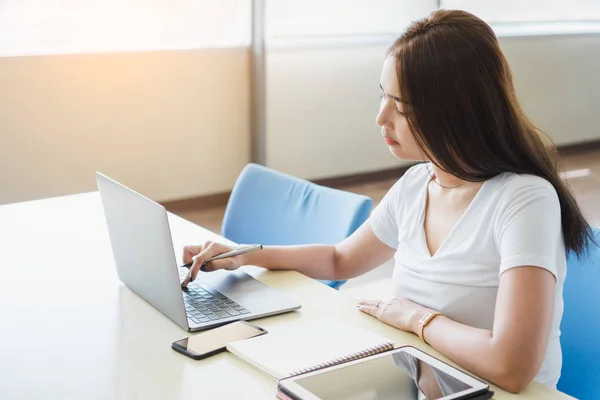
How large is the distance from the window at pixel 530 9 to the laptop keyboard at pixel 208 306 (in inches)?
174

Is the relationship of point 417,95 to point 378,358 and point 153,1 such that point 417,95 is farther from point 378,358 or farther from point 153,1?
point 153,1

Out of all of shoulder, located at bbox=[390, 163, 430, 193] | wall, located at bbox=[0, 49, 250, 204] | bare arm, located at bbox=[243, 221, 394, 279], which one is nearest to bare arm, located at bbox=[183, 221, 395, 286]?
bare arm, located at bbox=[243, 221, 394, 279]

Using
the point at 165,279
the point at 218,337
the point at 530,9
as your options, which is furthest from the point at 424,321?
the point at 530,9

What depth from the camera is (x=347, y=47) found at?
5.08 m

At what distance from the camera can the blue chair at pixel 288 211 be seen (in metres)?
2.01

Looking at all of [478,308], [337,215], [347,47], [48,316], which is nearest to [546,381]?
[478,308]

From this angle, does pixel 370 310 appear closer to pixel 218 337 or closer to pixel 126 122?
pixel 218 337

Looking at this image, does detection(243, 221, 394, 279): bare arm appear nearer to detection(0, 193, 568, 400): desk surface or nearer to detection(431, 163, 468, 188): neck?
detection(0, 193, 568, 400): desk surface

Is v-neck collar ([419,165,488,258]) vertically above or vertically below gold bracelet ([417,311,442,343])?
above

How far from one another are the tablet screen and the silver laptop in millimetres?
313

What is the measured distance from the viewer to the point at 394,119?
1.50 meters

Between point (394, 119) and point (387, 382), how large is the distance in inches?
20.5

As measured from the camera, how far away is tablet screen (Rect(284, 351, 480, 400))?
1.14 metres

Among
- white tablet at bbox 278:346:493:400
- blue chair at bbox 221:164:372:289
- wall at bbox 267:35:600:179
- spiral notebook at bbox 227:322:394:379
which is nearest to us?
white tablet at bbox 278:346:493:400
